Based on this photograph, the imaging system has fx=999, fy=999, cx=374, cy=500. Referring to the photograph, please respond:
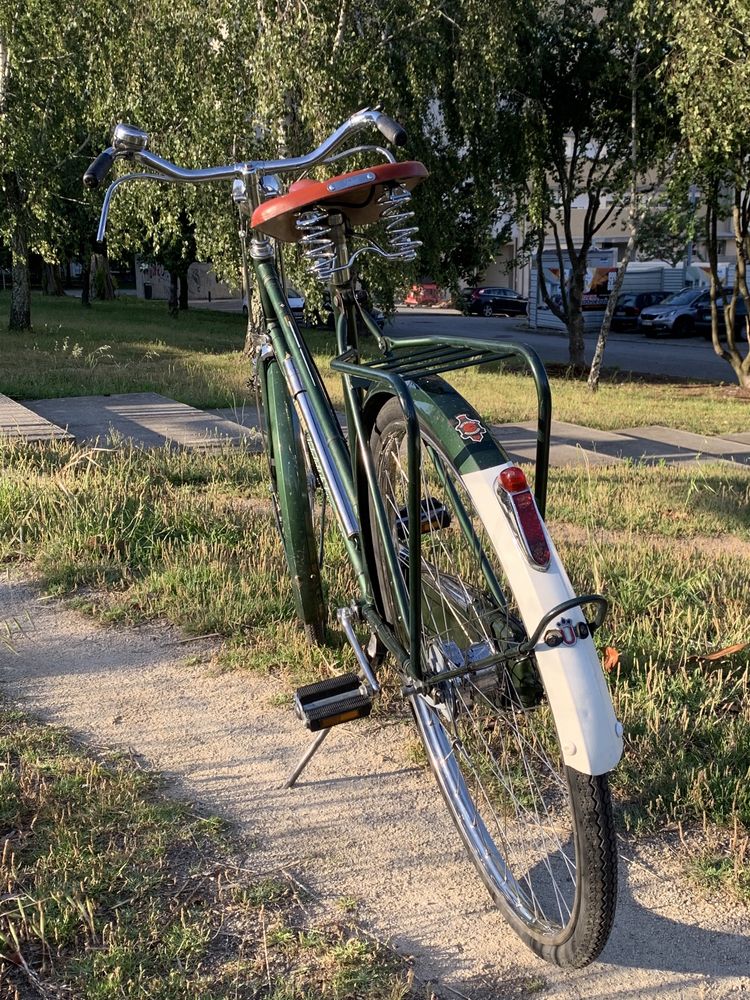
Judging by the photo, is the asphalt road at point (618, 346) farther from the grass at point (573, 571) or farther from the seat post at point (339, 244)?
the seat post at point (339, 244)

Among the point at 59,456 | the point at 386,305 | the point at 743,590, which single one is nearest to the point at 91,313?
the point at 386,305

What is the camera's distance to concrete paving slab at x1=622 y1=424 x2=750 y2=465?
29.9 ft

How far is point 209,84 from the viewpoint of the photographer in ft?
41.9

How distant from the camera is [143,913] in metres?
2.19

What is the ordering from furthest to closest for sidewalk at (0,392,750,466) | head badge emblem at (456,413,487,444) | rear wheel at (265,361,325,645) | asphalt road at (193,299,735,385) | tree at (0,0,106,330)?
asphalt road at (193,299,735,385) → tree at (0,0,106,330) → sidewalk at (0,392,750,466) → rear wheel at (265,361,325,645) → head badge emblem at (456,413,487,444)

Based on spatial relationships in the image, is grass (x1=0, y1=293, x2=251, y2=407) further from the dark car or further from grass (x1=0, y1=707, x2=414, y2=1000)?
the dark car

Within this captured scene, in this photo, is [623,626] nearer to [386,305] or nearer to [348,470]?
[348,470]

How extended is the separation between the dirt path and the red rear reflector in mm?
1000

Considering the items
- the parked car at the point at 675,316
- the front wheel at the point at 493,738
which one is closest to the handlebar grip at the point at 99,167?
the front wheel at the point at 493,738

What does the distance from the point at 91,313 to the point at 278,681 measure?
29.2 meters

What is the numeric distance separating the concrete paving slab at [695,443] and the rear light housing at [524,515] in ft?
→ 23.5

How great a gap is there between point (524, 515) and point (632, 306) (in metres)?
34.6

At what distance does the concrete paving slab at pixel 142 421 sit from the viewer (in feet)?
25.5

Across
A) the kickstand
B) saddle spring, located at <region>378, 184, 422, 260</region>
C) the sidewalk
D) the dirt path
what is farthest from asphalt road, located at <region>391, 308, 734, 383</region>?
the kickstand
